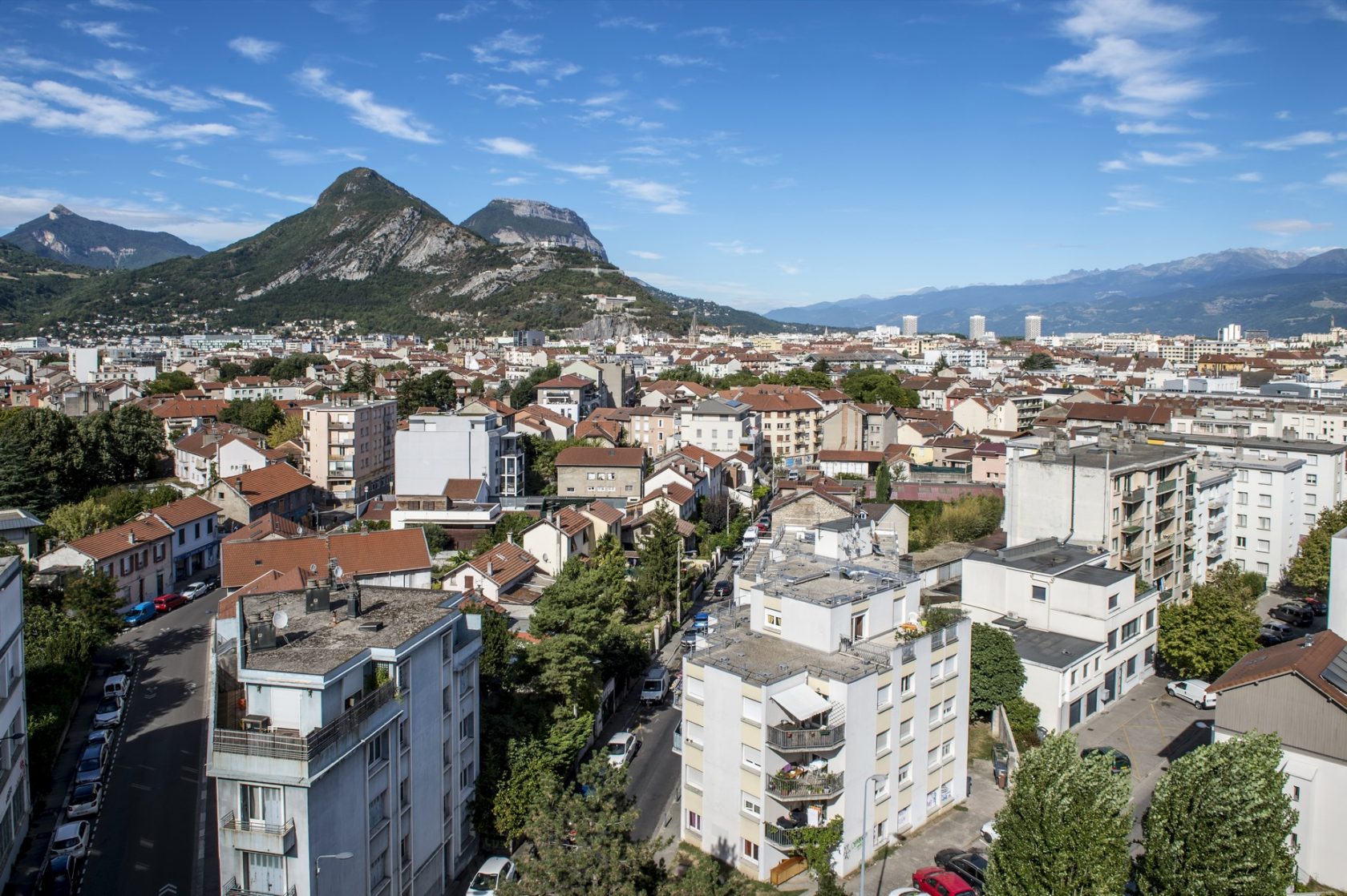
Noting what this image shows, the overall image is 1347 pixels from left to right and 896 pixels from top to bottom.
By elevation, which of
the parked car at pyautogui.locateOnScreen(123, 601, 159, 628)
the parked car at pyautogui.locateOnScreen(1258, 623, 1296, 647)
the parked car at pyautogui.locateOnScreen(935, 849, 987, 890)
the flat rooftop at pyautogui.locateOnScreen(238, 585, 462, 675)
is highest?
the flat rooftop at pyautogui.locateOnScreen(238, 585, 462, 675)

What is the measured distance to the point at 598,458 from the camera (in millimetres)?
47938

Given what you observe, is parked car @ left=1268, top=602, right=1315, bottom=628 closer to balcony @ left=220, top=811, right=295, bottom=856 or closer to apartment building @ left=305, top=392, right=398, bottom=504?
balcony @ left=220, top=811, right=295, bottom=856

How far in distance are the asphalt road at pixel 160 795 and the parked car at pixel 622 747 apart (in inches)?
320

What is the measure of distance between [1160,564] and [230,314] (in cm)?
16823

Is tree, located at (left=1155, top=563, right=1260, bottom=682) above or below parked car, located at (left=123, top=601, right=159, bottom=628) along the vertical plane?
above

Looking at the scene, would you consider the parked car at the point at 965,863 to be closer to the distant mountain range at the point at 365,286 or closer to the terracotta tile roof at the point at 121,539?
the terracotta tile roof at the point at 121,539

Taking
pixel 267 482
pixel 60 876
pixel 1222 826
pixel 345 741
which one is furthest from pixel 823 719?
pixel 267 482

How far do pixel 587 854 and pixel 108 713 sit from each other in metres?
15.8

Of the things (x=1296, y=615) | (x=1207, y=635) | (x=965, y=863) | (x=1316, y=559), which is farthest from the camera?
(x=1316, y=559)

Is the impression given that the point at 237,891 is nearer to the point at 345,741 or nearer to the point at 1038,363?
the point at 345,741

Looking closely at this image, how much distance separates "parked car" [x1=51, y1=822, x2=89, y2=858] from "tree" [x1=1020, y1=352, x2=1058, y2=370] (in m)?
→ 128

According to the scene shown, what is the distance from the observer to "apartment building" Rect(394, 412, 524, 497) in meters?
45.8

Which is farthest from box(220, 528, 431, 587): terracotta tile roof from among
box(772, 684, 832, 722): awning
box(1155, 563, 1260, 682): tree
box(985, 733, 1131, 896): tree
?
box(1155, 563, 1260, 682): tree

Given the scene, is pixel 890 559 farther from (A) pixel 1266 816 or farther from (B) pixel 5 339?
(B) pixel 5 339
